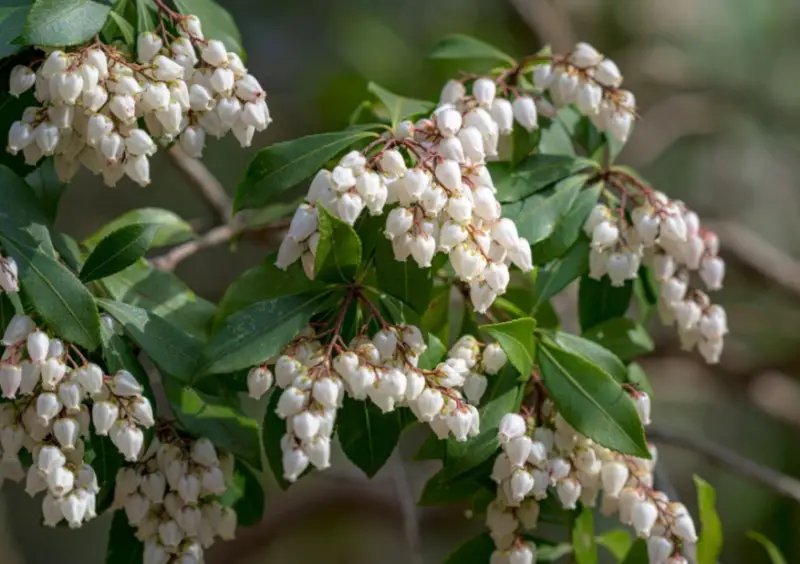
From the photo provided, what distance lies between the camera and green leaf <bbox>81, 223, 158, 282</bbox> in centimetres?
156

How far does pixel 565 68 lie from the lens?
1.83 metres

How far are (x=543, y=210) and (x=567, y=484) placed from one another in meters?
0.43

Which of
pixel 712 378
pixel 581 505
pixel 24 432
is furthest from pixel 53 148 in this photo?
pixel 712 378

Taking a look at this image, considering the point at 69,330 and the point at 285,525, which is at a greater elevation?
the point at 69,330

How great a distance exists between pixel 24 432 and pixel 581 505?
2.89 feet

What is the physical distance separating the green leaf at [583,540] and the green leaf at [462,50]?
0.83 m

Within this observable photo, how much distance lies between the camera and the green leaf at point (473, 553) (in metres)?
1.84

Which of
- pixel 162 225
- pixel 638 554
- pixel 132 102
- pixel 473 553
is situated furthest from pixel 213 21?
pixel 638 554

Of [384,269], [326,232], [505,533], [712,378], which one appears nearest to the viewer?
[326,232]

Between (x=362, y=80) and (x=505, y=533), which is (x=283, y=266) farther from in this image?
(x=362, y=80)

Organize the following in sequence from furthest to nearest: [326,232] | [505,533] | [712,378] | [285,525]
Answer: [285,525]
[712,378]
[505,533]
[326,232]

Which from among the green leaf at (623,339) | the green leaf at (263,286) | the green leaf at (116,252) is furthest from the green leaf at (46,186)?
the green leaf at (623,339)

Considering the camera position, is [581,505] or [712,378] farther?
[712,378]

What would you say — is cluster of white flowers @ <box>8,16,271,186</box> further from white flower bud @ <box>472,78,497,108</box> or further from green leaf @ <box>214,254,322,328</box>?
white flower bud @ <box>472,78,497,108</box>
